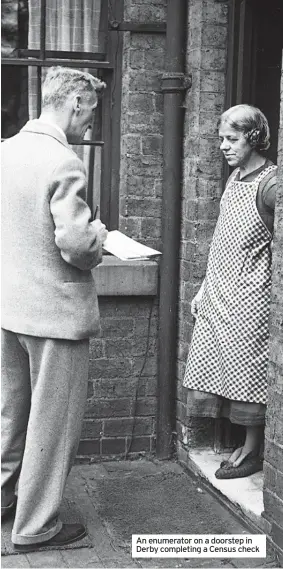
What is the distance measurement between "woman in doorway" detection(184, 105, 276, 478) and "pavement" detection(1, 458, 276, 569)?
0.30 m

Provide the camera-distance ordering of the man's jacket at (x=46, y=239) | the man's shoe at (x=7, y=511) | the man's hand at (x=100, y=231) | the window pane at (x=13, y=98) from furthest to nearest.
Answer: the window pane at (x=13, y=98)
the man's shoe at (x=7, y=511)
the man's hand at (x=100, y=231)
the man's jacket at (x=46, y=239)

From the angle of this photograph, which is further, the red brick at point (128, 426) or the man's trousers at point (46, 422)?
the red brick at point (128, 426)

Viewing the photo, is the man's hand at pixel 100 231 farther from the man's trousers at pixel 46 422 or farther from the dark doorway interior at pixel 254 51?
the dark doorway interior at pixel 254 51

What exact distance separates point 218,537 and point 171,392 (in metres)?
1.39

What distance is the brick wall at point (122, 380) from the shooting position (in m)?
5.74

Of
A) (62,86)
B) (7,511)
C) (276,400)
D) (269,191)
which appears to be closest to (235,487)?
(276,400)

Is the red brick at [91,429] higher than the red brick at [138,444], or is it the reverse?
the red brick at [91,429]

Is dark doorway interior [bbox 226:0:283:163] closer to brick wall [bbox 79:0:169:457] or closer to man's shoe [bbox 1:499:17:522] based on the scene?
brick wall [bbox 79:0:169:457]

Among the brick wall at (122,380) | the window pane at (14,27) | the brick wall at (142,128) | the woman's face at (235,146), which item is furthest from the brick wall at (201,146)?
the window pane at (14,27)

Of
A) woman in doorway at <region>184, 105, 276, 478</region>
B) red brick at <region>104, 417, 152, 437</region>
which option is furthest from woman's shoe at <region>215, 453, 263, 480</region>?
red brick at <region>104, 417, 152, 437</region>

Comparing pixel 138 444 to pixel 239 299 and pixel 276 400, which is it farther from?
pixel 276 400

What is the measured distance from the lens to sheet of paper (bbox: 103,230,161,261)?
4.49 m

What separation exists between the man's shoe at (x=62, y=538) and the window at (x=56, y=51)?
2.03 metres

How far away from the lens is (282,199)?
426 cm
